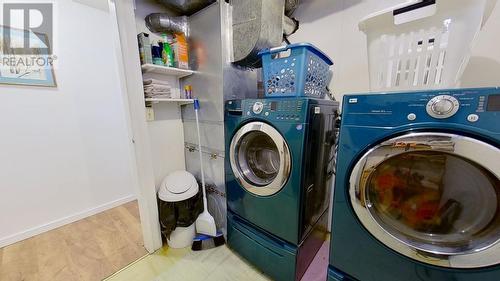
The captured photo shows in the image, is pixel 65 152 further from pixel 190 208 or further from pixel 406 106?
pixel 406 106

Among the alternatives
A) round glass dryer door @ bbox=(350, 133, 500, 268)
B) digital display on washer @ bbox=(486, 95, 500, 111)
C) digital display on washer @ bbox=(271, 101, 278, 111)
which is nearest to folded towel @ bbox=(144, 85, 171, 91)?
digital display on washer @ bbox=(271, 101, 278, 111)

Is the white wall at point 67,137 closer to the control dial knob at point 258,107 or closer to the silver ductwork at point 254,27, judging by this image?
the silver ductwork at point 254,27

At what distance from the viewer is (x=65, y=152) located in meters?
1.87

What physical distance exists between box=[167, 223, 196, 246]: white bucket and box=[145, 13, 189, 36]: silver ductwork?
5.41ft

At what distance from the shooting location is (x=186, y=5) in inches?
58.9

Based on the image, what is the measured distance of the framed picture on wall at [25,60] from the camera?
5.03 ft

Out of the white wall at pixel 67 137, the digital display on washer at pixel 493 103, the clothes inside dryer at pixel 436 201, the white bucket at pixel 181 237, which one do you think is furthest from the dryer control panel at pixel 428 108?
the white wall at pixel 67 137

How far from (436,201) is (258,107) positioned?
0.92 meters

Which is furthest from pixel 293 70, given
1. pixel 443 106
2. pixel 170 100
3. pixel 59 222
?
pixel 59 222

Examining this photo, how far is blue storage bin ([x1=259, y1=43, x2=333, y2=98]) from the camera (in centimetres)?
109

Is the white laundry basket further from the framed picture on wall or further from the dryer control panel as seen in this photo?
the framed picture on wall

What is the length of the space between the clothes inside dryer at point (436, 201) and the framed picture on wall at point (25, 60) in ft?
8.73

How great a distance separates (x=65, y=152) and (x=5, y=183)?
0.44 m

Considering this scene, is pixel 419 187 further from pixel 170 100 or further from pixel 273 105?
pixel 170 100
